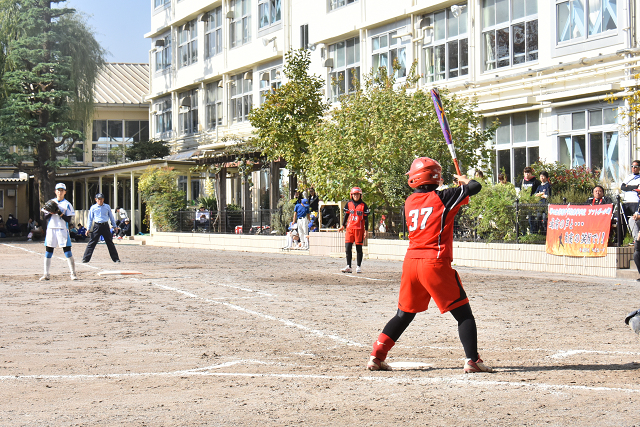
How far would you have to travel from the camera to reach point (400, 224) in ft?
72.9

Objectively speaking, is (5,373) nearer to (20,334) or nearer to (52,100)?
(20,334)

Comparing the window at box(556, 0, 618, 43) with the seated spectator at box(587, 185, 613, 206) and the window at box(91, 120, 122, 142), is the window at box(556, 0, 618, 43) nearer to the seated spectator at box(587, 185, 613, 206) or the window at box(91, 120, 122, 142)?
the seated spectator at box(587, 185, 613, 206)

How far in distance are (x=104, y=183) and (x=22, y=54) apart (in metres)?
10.6

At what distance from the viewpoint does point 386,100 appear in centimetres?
2266

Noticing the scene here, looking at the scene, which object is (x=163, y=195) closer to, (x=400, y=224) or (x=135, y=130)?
(x=400, y=224)

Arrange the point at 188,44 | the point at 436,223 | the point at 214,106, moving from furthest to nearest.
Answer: the point at 188,44 < the point at 214,106 < the point at 436,223

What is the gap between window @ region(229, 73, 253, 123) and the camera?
130 ft

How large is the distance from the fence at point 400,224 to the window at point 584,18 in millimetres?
6740

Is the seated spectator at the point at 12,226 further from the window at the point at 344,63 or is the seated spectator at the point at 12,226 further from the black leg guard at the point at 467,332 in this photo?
the black leg guard at the point at 467,332

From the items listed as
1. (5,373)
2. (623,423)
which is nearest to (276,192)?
(5,373)

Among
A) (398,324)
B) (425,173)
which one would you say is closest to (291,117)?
(425,173)

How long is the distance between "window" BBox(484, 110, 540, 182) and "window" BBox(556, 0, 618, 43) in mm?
2594

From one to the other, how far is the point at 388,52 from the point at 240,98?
12.3m

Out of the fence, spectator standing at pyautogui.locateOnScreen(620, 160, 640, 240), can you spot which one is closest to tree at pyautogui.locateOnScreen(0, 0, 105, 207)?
the fence
